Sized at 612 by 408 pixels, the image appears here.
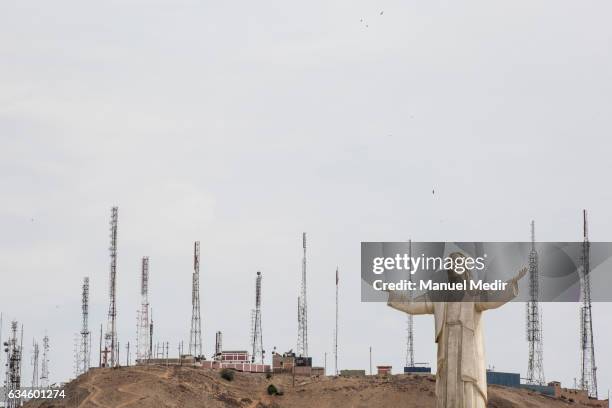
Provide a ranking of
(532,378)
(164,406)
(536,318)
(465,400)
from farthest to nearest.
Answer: (532,378)
(536,318)
(164,406)
(465,400)

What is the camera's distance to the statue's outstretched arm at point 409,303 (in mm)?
34781

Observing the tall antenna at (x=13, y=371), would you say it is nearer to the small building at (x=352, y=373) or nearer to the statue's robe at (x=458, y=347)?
the small building at (x=352, y=373)

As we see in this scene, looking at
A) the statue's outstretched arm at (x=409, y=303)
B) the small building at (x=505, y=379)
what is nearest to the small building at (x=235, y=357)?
the small building at (x=505, y=379)

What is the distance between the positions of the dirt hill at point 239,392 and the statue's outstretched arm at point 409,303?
5135cm

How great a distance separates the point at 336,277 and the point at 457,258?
190ft

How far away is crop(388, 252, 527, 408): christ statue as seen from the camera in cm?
3453

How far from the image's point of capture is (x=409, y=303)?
34906 mm

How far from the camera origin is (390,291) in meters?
34.8

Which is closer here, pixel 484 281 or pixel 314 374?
pixel 484 281

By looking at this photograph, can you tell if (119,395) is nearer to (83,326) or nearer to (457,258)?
(83,326)

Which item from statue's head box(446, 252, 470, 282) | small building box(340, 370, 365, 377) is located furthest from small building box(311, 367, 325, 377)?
statue's head box(446, 252, 470, 282)

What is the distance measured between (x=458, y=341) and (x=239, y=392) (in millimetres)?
57652

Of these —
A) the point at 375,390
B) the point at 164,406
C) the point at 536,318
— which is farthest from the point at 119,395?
the point at 536,318

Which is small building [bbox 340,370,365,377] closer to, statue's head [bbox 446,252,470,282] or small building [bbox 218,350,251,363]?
small building [bbox 218,350,251,363]
